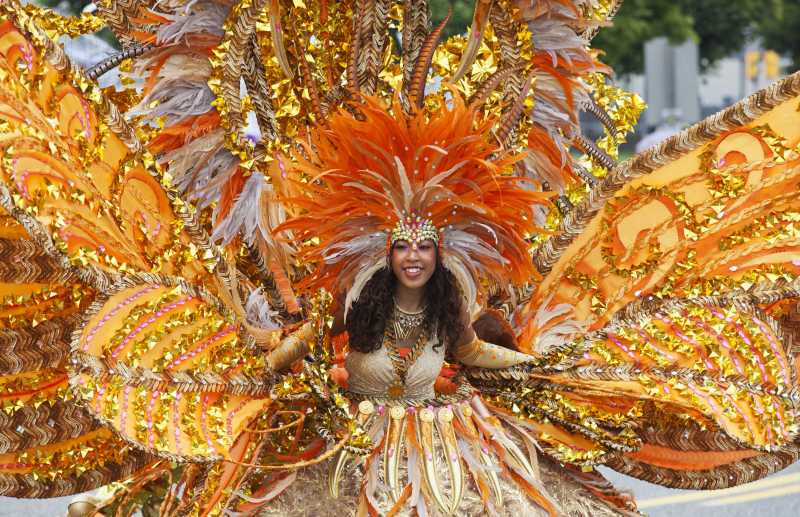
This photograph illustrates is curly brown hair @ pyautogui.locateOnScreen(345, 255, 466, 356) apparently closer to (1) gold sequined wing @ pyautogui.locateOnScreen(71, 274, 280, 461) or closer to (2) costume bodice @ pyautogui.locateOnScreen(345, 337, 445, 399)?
(2) costume bodice @ pyautogui.locateOnScreen(345, 337, 445, 399)

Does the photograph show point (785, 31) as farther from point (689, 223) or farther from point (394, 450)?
point (394, 450)

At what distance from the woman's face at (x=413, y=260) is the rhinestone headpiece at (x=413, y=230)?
0.01 meters

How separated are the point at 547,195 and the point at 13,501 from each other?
4.37 meters

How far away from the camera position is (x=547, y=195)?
369 centimetres

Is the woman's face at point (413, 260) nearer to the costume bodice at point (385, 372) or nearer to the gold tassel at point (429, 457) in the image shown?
the costume bodice at point (385, 372)

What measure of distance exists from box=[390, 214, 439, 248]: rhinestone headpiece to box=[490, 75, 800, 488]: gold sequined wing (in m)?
0.71

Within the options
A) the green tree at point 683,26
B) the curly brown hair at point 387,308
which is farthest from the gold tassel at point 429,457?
the green tree at point 683,26

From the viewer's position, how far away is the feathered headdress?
358cm

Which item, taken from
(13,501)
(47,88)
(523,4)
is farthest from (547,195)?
(13,501)

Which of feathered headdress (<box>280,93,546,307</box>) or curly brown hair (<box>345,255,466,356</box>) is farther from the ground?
feathered headdress (<box>280,93,546,307</box>)

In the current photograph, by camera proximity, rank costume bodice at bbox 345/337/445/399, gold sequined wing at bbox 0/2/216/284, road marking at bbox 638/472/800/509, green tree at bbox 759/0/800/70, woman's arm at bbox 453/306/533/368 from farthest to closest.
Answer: green tree at bbox 759/0/800/70 → road marking at bbox 638/472/800/509 → woman's arm at bbox 453/306/533/368 → costume bodice at bbox 345/337/445/399 → gold sequined wing at bbox 0/2/216/284

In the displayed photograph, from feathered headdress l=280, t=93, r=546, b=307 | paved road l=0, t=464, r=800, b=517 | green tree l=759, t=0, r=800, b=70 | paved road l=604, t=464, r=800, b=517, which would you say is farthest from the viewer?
green tree l=759, t=0, r=800, b=70

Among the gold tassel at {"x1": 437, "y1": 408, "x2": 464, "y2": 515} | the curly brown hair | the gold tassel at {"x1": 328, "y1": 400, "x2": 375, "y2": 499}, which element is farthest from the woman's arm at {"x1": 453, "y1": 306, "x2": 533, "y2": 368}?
the gold tassel at {"x1": 328, "y1": 400, "x2": 375, "y2": 499}

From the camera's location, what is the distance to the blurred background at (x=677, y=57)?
7.09 meters
